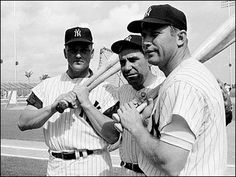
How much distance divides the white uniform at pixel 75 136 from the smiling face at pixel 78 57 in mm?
106

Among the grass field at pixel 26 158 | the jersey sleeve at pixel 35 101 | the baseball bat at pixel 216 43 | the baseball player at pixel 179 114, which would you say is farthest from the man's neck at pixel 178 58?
the grass field at pixel 26 158

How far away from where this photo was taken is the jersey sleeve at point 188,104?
53.2 inches

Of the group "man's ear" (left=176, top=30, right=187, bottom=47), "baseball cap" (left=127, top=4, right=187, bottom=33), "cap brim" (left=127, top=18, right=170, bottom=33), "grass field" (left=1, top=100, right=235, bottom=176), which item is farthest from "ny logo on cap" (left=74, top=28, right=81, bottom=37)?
"grass field" (left=1, top=100, right=235, bottom=176)

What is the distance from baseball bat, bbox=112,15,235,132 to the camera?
1641 millimetres

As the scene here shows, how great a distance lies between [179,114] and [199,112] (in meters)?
0.08

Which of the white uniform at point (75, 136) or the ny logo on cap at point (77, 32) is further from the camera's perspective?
the ny logo on cap at point (77, 32)

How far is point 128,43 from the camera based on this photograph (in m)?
2.55

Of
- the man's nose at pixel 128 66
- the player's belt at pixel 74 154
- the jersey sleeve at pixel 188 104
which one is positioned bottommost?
the player's belt at pixel 74 154

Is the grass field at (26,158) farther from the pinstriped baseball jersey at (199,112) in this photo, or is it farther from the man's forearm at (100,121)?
the pinstriped baseball jersey at (199,112)

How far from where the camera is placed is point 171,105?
55.4 inches

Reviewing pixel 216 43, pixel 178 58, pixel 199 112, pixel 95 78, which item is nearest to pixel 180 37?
pixel 178 58

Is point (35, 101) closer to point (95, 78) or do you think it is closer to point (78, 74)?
point (78, 74)

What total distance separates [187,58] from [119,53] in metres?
1.09

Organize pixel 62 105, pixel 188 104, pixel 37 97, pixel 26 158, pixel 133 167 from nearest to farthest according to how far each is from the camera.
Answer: pixel 188 104
pixel 62 105
pixel 133 167
pixel 37 97
pixel 26 158
